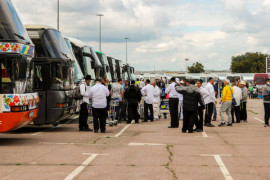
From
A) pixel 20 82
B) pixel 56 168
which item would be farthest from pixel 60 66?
pixel 56 168

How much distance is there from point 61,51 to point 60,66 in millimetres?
752

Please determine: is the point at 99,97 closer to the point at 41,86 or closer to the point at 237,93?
the point at 41,86

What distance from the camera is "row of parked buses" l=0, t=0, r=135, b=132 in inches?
512

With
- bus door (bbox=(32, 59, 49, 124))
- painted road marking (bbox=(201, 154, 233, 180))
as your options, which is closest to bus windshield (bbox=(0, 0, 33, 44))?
bus door (bbox=(32, 59, 49, 124))

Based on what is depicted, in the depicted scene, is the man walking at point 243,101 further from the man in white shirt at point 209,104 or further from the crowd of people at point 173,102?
the man in white shirt at point 209,104

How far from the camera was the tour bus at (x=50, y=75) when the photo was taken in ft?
56.1

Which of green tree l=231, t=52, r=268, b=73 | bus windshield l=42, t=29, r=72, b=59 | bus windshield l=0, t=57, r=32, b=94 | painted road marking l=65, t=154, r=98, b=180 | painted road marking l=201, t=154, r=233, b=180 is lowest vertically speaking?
painted road marking l=201, t=154, r=233, b=180

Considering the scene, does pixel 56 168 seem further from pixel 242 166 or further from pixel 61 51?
pixel 61 51

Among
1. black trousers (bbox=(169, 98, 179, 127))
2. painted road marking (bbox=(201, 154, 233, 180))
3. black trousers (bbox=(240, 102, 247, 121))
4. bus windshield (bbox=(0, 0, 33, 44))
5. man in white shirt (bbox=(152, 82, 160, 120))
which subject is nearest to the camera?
painted road marking (bbox=(201, 154, 233, 180))

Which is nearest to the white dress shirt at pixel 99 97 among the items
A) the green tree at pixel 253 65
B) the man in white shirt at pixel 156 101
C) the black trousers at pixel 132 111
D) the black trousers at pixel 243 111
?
the black trousers at pixel 132 111

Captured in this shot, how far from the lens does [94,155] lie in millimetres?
11133

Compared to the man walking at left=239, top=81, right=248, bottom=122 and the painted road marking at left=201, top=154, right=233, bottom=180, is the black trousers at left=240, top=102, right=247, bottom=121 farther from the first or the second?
the painted road marking at left=201, top=154, right=233, bottom=180

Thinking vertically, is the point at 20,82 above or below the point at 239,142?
above

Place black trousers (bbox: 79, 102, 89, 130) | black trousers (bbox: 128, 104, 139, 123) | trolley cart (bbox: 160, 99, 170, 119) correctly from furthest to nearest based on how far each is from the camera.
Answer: trolley cart (bbox: 160, 99, 170, 119), black trousers (bbox: 128, 104, 139, 123), black trousers (bbox: 79, 102, 89, 130)
